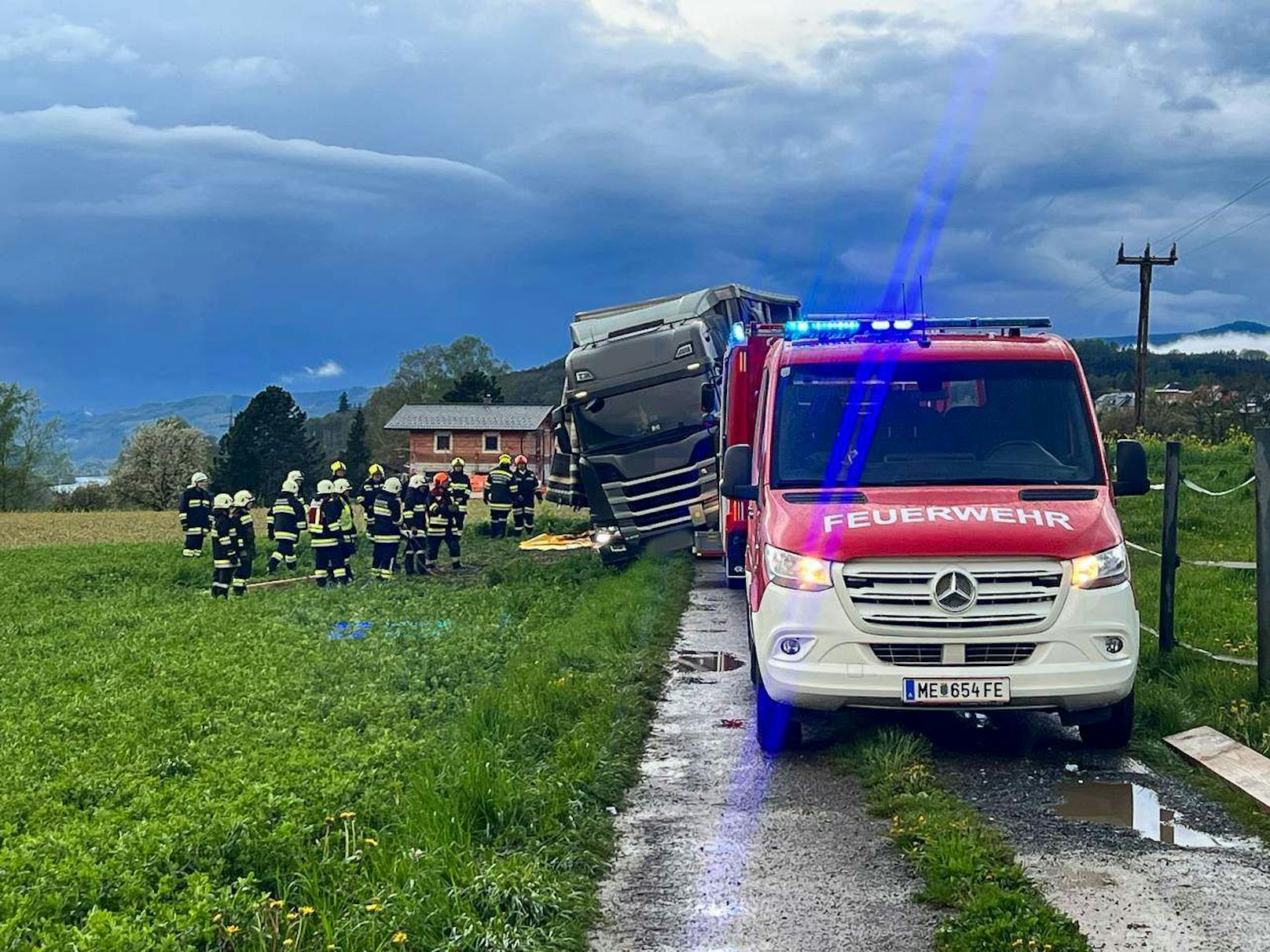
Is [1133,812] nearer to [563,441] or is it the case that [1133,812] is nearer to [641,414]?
[641,414]

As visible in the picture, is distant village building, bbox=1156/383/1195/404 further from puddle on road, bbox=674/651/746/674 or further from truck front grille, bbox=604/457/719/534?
puddle on road, bbox=674/651/746/674

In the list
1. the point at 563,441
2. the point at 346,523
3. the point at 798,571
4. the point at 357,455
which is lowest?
the point at 798,571

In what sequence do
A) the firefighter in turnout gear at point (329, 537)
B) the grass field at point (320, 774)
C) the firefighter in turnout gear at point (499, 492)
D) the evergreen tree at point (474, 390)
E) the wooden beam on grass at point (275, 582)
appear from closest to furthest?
the grass field at point (320, 774), the firefighter in turnout gear at point (329, 537), the wooden beam on grass at point (275, 582), the firefighter in turnout gear at point (499, 492), the evergreen tree at point (474, 390)

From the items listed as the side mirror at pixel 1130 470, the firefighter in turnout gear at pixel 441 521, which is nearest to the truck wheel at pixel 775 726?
the side mirror at pixel 1130 470

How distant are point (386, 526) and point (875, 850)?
14633 mm

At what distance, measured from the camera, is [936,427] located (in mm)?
7613

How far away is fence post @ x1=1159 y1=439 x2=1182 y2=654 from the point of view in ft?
31.2

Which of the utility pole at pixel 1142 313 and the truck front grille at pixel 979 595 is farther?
the utility pole at pixel 1142 313

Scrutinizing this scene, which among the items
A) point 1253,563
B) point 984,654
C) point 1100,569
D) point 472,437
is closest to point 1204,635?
point 1253,563

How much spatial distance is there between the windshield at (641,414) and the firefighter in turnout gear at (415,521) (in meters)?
4.73

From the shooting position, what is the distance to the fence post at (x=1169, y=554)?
951 cm

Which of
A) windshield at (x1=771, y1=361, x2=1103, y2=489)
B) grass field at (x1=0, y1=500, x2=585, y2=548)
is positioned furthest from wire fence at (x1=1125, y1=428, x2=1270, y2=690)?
grass field at (x1=0, y1=500, x2=585, y2=548)

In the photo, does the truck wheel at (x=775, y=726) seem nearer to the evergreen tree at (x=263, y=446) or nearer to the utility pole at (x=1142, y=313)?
the utility pole at (x=1142, y=313)

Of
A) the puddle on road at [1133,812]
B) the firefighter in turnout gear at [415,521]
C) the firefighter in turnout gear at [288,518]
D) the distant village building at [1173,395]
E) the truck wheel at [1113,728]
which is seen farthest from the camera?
the distant village building at [1173,395]
